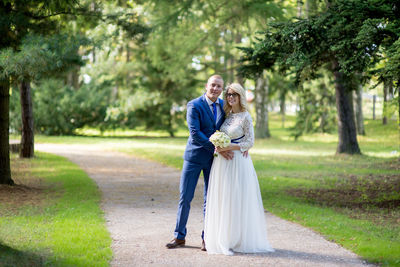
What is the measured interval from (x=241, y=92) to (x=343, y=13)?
3248mm

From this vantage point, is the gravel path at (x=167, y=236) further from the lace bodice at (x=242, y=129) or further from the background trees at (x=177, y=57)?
the background trees at (x=177, y=57)

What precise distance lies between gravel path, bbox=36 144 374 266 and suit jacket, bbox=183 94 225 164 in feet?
3.93

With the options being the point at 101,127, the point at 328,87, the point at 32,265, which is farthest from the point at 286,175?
the point at 101,127

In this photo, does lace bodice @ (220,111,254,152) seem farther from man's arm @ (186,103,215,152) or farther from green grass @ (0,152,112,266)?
green grass @ (0,152,112,266)

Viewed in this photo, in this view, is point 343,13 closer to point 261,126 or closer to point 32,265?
point 32,265

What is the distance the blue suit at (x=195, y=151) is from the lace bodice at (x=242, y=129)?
0.22 metres

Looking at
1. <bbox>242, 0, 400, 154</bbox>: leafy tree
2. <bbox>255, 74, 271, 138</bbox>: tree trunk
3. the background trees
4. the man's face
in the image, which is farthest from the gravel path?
<bbox>255, 74, 271, 138</bbox>: tree trunk

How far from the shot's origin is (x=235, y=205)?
19.9ft

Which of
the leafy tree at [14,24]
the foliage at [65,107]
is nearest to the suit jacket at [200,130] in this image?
the leafy tree at [14,24]

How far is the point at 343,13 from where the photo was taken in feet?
27.1

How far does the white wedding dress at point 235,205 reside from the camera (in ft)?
19.7

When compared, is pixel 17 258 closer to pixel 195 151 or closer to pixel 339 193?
pixel 195 151

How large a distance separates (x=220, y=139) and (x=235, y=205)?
0.89 m

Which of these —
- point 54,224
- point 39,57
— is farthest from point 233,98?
point 39,57
